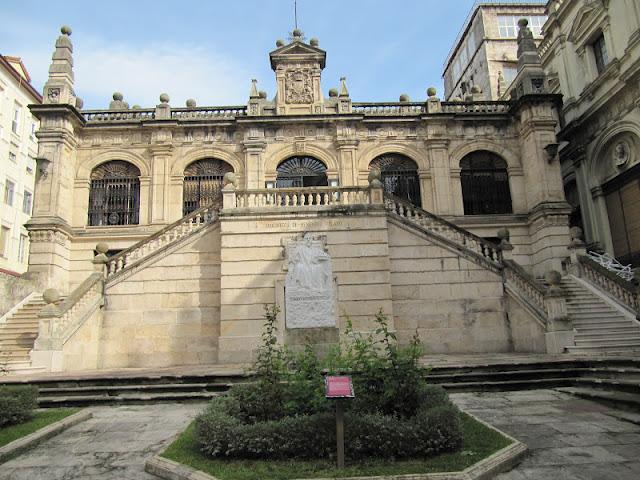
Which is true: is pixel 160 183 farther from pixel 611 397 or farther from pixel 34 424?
pixel 611 397

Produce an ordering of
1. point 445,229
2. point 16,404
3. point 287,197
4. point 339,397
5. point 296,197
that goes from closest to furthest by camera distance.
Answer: point 339,397 < point 16,404 < point 287,197 < point 296,197 < point 445,229

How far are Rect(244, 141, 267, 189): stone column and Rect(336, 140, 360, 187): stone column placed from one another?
3660mm

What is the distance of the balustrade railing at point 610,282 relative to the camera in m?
16.5

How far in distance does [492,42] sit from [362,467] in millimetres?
42824

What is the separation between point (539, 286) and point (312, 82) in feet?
49.5

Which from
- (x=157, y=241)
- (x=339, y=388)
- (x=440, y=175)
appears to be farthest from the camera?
(x=440, y=175)

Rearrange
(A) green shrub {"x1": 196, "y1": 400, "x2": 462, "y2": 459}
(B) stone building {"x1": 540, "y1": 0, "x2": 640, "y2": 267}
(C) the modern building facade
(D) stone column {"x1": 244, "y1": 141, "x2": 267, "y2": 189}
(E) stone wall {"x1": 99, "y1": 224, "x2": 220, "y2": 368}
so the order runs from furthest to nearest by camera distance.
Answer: (C) the modern building facade, (D) stone column {"x1": 244, "y1": 141, "x2": 267, "y2": 189}, (B) stone building {"x1": 540, "y1": 0, "x2": 640, "y2": 267}, (E) stone wall {"x1": 99, "y1": 224, "x2": 220, "y2": 368}, (A) green shrub {"x1": 196, "y1": 400, "x2": 462, "y2": 459}

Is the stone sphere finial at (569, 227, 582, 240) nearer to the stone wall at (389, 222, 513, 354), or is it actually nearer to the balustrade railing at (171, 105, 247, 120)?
the stone wall at (389, 222, 513, 354)

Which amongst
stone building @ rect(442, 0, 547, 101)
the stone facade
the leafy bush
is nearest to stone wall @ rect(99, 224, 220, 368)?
the stone facade

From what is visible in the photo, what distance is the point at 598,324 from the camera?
1603cm

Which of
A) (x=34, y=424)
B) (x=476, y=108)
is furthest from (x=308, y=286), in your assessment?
(x=476, y=108)

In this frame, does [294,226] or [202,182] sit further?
[202,182]

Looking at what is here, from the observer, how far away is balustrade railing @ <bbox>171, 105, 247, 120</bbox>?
24.2m

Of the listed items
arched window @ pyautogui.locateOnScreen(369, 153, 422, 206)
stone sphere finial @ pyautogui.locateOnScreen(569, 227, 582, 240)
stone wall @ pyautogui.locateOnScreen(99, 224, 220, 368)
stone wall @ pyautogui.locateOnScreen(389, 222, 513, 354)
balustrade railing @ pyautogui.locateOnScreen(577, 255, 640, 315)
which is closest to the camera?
stone wall @ pyautogui.locateOnScreen(99, 224, 220, 368)
